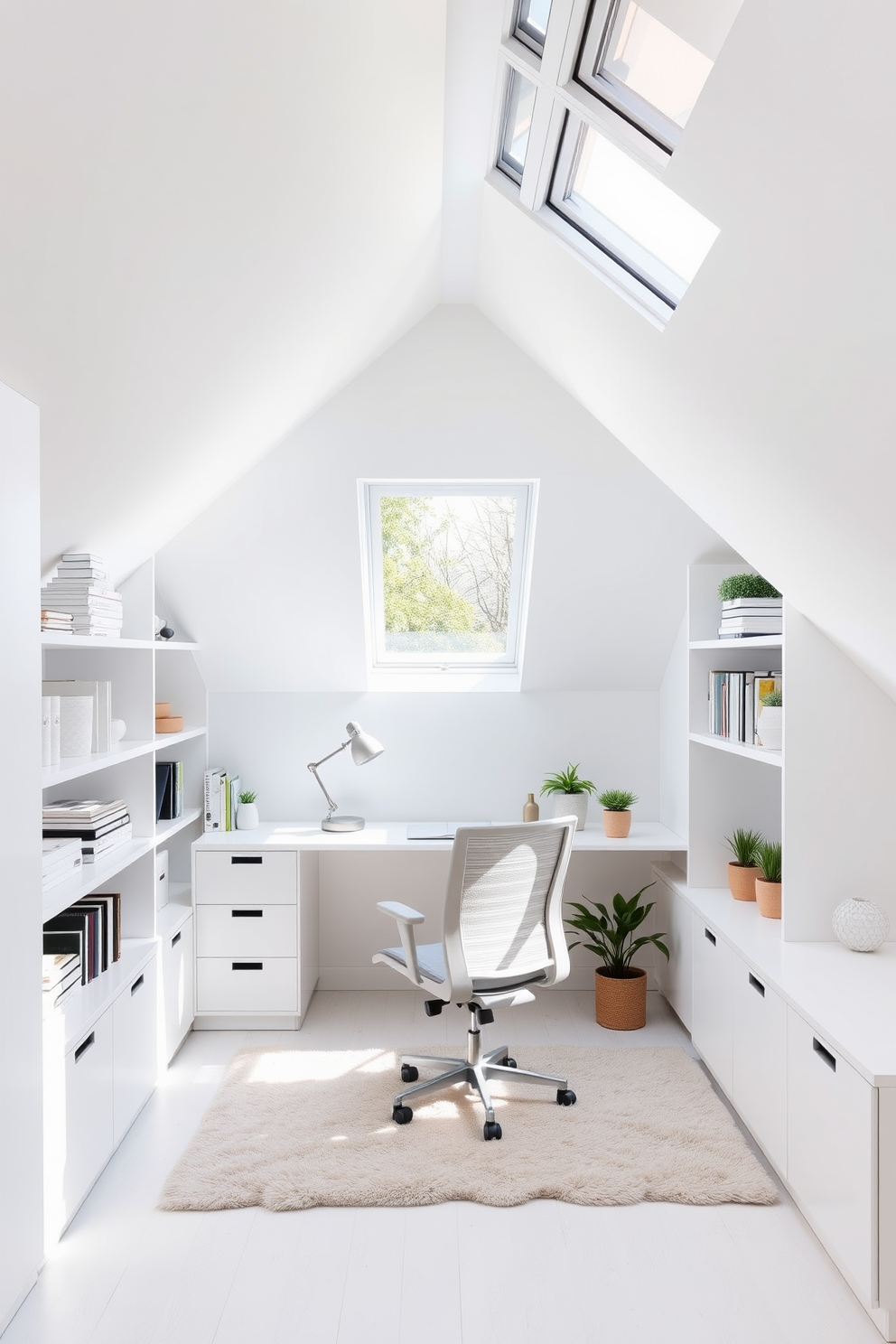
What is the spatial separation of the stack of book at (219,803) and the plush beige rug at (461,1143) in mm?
1056

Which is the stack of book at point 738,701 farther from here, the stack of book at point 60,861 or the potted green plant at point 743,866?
the stack of book at point 60,861

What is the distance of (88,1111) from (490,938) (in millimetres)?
1297

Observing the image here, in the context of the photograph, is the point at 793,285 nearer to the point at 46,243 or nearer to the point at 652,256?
the point at 652,256

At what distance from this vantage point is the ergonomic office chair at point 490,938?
3080 mm

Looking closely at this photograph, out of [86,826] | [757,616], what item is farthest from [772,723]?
[86,826]

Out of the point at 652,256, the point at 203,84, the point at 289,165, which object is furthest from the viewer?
the point at 652,256

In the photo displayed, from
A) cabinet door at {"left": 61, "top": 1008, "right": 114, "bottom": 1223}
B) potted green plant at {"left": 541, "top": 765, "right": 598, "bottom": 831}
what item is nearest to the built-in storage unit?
cabinet door at {"left": 61, "top": 1008, "right": 114, "bottom": 1223}

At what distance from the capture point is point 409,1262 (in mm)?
2400

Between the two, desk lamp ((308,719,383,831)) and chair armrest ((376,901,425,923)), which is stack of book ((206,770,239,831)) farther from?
chair armrest ((376,901,425,923))

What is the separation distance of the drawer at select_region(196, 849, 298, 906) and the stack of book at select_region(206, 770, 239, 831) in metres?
0.32

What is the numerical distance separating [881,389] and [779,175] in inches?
15.2

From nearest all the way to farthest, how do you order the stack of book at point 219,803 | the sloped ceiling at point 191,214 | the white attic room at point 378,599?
the sloped ceiling at point 191,214, the white attic room at point 378,599, the stack of book at point 219,803

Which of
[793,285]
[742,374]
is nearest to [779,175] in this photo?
[793,285]

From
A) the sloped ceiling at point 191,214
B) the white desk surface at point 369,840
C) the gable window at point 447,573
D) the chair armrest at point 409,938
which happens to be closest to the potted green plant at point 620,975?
the white desk surface at point 369,840
